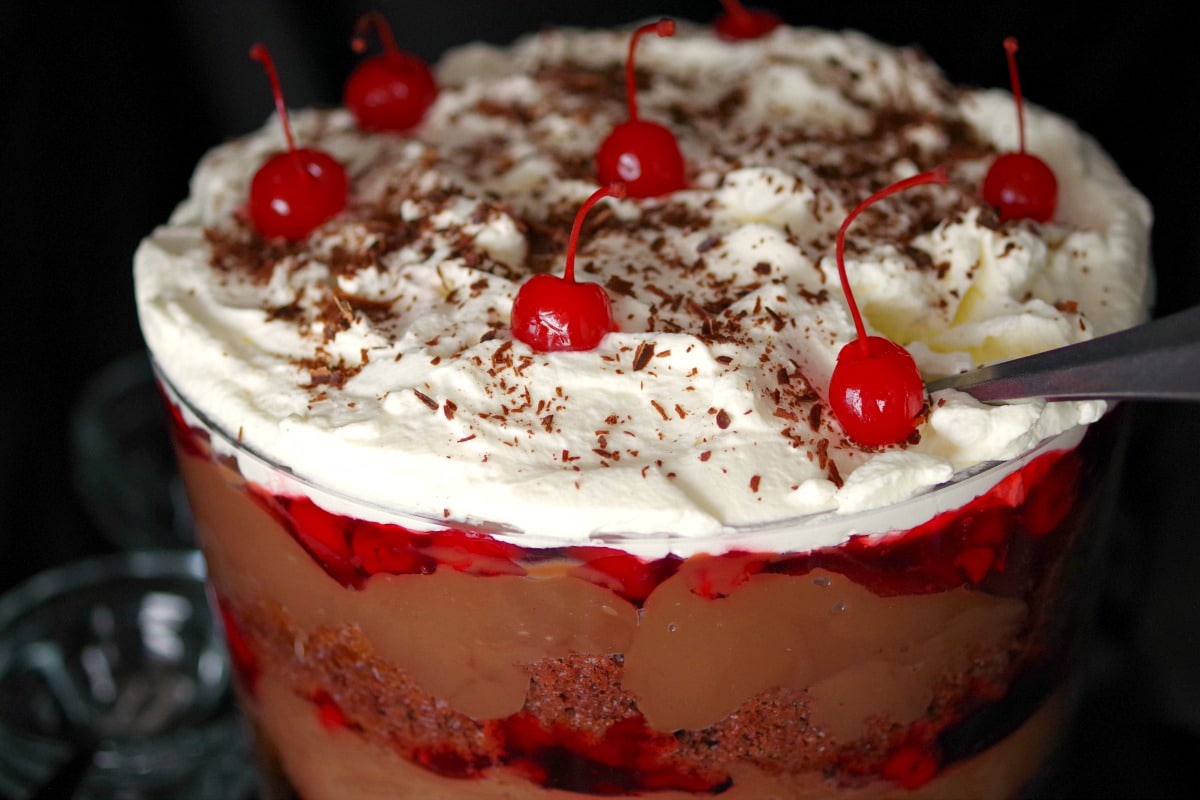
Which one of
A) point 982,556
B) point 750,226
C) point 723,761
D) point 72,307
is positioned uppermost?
point 750,226

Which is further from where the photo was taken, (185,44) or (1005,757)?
(185,44)

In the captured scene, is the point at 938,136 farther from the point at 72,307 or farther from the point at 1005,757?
the point at 72,307

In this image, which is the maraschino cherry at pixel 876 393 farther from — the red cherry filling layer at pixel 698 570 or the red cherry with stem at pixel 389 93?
the red cherry with stem at pixel 389 93

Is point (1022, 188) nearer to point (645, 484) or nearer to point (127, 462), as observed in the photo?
point (645, 484)

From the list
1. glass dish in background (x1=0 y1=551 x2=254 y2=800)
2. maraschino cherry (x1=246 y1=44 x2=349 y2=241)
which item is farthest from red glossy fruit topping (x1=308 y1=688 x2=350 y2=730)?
glass dish in background (x1=0 y1=551 x2=254 y2=800)

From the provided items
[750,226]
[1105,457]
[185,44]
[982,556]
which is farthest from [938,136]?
[185,44]

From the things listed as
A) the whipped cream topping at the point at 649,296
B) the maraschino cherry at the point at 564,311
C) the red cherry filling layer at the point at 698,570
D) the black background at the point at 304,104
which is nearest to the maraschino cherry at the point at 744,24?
the whipped cream topping at the point at 649,296

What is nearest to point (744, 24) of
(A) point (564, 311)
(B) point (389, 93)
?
(B) point (389, 93)
